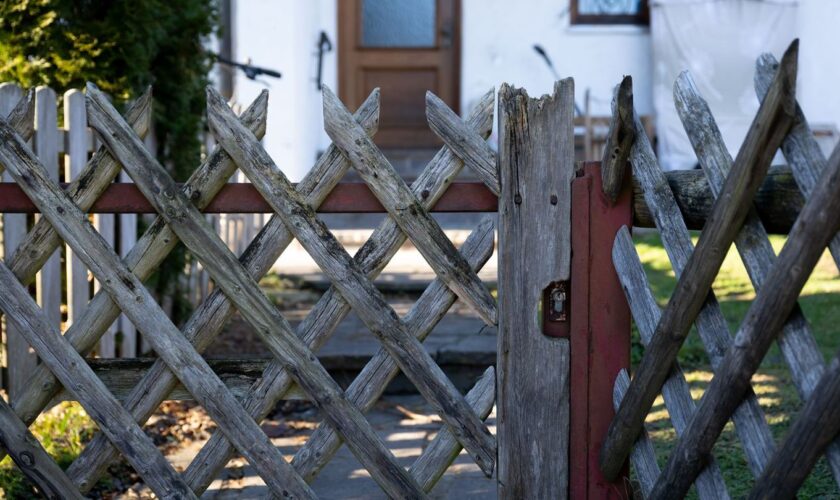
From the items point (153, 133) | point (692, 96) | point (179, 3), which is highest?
point (179, 3)

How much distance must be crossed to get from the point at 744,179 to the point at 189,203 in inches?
52.9

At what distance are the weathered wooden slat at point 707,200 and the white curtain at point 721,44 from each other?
864 cm

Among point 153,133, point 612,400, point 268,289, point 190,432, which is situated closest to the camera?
→ point 612,400

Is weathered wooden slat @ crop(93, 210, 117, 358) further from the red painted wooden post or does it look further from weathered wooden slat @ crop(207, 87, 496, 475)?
the red painted wooden post

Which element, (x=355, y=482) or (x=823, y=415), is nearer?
(x=823, y=415)

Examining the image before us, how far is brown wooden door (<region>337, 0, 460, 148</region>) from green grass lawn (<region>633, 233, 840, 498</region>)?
360 centimetres

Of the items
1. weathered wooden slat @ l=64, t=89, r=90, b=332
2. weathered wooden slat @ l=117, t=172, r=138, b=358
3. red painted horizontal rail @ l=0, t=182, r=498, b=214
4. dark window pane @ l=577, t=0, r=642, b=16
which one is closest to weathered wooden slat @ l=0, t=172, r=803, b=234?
red painted horizontal rail @ l=0, t=182, r=498, b=214

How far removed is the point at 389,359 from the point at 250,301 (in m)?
0.38

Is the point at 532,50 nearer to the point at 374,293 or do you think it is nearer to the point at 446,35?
the point at 446,35

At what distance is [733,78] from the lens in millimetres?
11047

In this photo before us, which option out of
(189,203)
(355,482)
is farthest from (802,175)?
(355,482)

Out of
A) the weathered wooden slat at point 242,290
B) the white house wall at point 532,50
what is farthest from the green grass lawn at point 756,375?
the white house wall at point 532,50

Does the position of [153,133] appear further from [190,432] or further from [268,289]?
[268,289]

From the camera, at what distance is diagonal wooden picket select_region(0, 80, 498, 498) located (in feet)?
8.47
